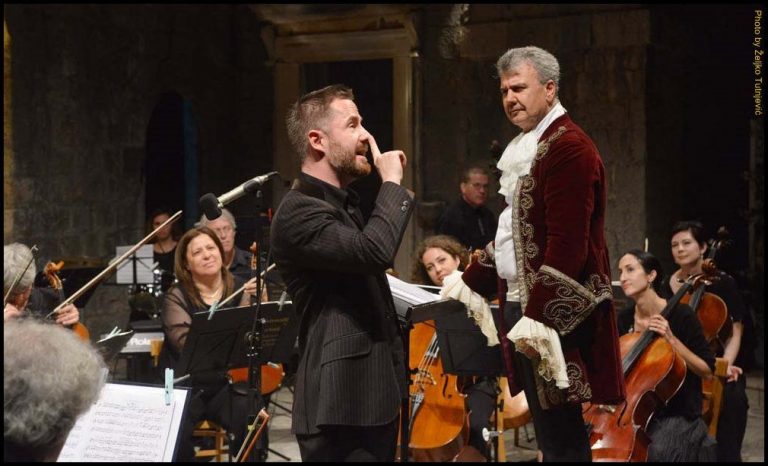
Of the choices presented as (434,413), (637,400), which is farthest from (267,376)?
(637,400)

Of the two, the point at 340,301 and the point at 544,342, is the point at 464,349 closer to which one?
the point at 544,342

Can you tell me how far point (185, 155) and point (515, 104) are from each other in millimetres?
7254

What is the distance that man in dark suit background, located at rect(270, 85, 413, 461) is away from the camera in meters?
2.83

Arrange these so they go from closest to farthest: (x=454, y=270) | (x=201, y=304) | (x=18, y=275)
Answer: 1. (x=18, y=275)
2. (x=201, y=304)
3. (x=454, y=270)

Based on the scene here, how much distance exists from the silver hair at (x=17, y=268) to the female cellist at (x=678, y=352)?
106 inches

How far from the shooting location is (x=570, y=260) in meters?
2.95

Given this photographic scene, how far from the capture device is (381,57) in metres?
8.95

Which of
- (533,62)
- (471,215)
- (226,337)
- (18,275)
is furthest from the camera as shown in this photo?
(471,215)

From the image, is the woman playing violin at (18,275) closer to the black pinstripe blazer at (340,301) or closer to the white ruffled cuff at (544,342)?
the black pinstripe blazer at (340,301)

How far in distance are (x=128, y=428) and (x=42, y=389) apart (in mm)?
1331

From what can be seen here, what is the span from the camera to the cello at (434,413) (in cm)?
518

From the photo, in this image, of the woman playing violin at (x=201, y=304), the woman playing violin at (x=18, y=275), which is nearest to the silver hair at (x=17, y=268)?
the woman playing violin at (x=18, y=275)

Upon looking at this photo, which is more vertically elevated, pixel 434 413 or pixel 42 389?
pixel 42 389

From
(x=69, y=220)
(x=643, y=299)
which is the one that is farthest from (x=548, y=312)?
(x=69, y=220)
